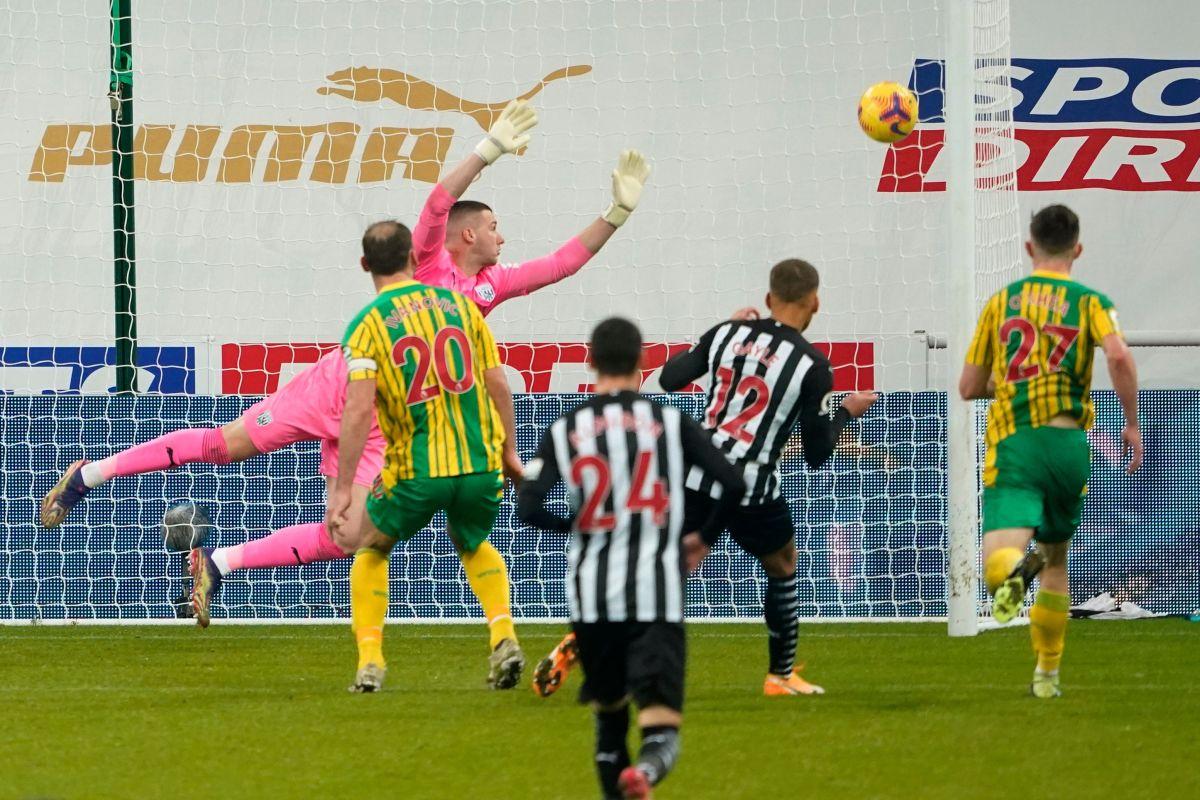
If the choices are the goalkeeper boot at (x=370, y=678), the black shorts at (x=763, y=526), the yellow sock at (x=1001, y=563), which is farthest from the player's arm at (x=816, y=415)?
the goalkeeper boot at (x=370, y=678)

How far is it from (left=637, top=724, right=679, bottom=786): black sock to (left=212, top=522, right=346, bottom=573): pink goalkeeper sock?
4.08m

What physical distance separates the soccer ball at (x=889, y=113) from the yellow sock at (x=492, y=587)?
9.10ft

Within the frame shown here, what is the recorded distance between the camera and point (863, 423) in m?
9.60

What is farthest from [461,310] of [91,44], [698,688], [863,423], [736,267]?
[91,44]

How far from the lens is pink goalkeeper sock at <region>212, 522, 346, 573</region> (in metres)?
8.18

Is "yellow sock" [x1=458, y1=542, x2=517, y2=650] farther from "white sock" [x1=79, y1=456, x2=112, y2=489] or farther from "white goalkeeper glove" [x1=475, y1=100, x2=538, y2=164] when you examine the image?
"white sock" [x1=79, y1=456, x2=112, y2=489]

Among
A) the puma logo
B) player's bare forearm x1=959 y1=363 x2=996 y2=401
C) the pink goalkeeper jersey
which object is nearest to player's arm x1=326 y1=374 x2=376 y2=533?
the pink goalkeeper jersey

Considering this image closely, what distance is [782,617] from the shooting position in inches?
259

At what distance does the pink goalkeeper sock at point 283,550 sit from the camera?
8.18 metres

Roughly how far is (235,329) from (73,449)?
5.02ft

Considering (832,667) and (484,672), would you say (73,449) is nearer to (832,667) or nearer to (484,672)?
(484,672)

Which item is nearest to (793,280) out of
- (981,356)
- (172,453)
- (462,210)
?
(981,356)

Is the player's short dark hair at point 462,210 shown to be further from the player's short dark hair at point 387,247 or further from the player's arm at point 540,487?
the player's arm at point 540,487

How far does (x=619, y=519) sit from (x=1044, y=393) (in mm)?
2242
